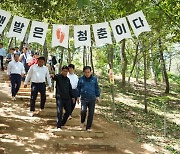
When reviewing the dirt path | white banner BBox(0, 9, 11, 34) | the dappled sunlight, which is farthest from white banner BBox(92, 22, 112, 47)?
the dappled sunlight

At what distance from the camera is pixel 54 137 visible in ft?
23.7

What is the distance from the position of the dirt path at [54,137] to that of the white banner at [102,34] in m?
2.26

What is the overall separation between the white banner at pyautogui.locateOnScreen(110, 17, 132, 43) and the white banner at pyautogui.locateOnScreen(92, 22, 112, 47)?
0.60 ft

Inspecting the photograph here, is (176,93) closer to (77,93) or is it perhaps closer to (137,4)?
(137,4)

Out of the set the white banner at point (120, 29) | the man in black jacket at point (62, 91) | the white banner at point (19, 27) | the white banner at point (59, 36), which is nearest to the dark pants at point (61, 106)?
the man in black jacket at point (62, 91)

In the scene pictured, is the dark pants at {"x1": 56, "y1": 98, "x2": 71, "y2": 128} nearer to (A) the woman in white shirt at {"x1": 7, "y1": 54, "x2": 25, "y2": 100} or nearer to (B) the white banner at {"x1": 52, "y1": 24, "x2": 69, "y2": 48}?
(B) the white banner at {"x1": 52, "y1": 24, "x2": 69, "y2": 48}

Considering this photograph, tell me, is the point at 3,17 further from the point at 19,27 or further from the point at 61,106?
the point at 61,106

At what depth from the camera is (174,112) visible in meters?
13.0

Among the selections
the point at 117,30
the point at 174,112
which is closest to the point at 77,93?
the point at 117,30

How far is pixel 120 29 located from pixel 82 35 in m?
0.97

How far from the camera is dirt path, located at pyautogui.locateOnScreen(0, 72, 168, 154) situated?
6.65 m

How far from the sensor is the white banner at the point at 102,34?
7.66 meters

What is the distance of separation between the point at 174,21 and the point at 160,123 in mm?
3485

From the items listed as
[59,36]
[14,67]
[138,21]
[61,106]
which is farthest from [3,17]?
[138,21]
